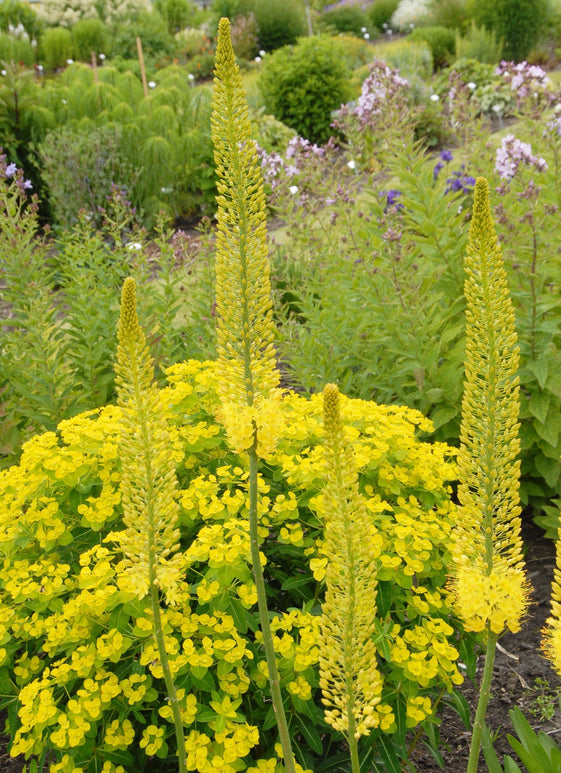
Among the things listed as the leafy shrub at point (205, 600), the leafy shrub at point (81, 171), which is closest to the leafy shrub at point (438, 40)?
the leafy shrub at point (81, 171)

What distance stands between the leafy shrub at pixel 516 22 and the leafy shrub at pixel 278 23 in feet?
23.5

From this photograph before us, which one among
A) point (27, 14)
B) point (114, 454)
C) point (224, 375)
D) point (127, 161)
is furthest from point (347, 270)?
point (27, 14)

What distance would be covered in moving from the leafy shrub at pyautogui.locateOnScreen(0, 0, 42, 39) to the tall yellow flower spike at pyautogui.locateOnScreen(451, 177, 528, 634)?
2626 centimetres

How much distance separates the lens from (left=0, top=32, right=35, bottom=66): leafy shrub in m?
18.7

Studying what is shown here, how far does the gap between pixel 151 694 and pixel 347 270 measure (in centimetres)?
319

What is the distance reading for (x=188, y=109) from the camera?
13.3 m

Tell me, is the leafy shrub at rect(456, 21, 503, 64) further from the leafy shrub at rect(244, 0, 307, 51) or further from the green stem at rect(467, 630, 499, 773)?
the green stem at rect(467, 630, 499, 773)

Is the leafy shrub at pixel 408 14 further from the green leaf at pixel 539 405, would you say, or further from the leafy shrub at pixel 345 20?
the green leaf at pixel 539 405

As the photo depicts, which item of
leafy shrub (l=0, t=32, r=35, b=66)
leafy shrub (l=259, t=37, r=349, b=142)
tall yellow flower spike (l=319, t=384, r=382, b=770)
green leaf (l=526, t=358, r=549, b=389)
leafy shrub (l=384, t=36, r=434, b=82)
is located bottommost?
green leaf (l=526, t=358, r=549, b=389)

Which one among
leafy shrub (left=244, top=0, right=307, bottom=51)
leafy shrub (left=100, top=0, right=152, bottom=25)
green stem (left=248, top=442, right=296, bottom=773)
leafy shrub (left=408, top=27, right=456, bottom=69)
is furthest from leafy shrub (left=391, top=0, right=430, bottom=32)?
green stem (left=248, top=442, right=296, bottom=773)

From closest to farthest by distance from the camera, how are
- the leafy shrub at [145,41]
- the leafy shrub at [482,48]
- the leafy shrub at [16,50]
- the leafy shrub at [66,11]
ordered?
the leafy shrub at [16,50], the leafy shrub at [482,48], the leafy shrub at [145,41], the leafy shrub at [66,11]

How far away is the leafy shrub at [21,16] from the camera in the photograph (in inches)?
953

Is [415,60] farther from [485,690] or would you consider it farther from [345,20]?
[485,690]

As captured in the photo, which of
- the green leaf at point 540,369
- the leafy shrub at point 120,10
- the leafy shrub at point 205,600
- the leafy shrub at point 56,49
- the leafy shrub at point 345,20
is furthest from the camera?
the leafy shrub at point 345,20
